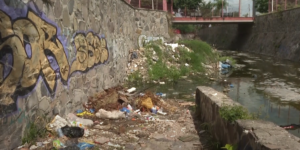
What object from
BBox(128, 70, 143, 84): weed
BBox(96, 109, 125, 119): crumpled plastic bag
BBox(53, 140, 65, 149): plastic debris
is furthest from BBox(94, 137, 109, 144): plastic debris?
BBox(128, 70, 143, 84): weed

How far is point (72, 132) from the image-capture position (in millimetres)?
4605

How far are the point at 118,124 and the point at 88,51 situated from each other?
2.13m

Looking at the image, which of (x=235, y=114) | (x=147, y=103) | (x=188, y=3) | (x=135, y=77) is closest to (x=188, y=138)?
(x=235, y=114)

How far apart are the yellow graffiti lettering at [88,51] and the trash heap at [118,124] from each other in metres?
0.87

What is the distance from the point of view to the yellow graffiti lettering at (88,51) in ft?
20.1

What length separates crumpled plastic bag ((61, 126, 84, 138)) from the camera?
4.57 meters

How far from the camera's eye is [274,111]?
25.6 feet

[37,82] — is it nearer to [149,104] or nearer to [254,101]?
[149,104]

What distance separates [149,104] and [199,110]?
1175 mm

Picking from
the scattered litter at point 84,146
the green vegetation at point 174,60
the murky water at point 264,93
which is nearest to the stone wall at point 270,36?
the green vegetation at point 174,60

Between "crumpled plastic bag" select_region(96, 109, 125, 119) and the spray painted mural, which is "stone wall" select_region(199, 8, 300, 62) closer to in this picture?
"crumpled plastic bag" select_region(96, 109, 125, 119)

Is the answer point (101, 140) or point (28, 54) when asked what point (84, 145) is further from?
point (28, 54)

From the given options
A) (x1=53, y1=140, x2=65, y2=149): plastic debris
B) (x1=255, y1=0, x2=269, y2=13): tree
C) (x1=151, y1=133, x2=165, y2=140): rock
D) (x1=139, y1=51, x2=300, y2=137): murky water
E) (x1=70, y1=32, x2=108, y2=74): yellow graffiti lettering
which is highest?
(x1=255, y1=0, x2=269, y2=13): tree

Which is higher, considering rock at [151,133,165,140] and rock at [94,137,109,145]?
rock at [94,137,109,145]
